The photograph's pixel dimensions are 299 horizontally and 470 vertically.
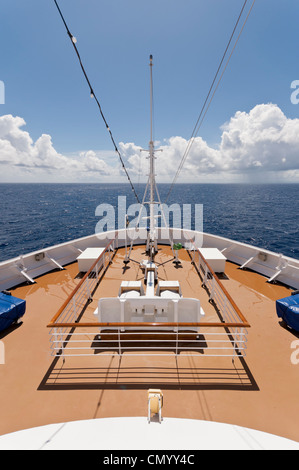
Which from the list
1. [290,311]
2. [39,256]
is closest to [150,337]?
[290,311]

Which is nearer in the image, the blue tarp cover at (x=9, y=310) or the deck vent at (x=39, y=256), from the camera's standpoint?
the blue tarp cover at (x=9, y=310)

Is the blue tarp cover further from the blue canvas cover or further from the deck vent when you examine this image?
the blue canvas cover

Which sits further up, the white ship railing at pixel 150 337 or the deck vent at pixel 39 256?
the deck vent at pixel 39 256

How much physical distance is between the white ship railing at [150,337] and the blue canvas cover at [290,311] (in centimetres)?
111

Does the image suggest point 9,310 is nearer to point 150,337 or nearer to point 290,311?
point 150,337

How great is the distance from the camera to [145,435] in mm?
2744

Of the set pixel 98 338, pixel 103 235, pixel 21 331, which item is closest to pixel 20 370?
pixel 21 331

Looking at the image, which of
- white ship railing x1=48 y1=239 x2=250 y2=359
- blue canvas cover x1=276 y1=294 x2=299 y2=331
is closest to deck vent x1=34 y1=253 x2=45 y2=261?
white ship railing x1=48 y1=239 x2=250 y2=359

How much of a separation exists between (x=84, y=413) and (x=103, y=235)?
9.71 m

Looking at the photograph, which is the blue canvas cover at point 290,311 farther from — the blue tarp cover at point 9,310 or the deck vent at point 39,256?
the deck vent at point 39,256

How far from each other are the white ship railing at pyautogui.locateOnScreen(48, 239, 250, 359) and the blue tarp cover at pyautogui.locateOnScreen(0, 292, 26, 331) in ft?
3.86

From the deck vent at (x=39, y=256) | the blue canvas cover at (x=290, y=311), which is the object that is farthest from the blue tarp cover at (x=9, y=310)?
the blue canvas cover at (x=290, y=311)

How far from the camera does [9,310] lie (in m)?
5.64

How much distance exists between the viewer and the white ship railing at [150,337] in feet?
14.8
